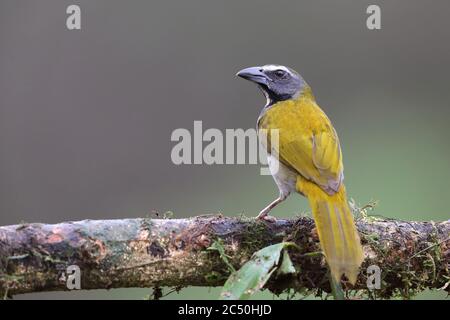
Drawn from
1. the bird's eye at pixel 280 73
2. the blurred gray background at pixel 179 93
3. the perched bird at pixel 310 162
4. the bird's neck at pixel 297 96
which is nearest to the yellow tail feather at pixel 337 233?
the perched bird at pixel 310 162

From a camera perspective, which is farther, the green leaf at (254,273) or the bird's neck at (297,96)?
the bird's neck at (297,96)

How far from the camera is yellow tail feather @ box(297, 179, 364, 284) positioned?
441 cm

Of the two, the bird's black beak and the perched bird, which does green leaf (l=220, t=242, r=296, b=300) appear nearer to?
the perched bird

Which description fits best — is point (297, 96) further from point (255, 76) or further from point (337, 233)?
point (337, 233)

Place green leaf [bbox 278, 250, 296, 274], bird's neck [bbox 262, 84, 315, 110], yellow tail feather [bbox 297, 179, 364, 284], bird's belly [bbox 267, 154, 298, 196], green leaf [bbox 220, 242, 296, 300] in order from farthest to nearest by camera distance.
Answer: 1. bird's neck [bbox 262, 84, 315, 110]
2. bird's belly [bbox 267, 154, 298, 196]
3. yellow tail feather [bbox 297, 179, 364, 284]
4. green leaf [bbox 278, 250, 296, 274]
5. green leaf [bbox 220, 242, 296, 300]

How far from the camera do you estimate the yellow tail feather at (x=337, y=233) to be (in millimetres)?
4406

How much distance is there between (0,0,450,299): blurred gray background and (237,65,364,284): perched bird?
12.2ft

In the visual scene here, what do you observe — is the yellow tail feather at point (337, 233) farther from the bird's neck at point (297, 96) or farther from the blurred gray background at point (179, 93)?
the blurred gray background at point (179, 93)

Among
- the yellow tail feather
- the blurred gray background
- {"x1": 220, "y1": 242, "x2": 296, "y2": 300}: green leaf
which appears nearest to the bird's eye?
the yellow tail feather

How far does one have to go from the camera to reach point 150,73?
12.1 metres

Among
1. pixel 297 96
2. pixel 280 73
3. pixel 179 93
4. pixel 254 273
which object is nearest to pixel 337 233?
pixel 254 273

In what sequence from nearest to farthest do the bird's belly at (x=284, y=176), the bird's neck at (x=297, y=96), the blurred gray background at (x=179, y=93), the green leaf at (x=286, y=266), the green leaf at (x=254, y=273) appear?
the green leaf at (x=254, y=273), the green leaf at (x=286, y=266), the bird's belly at (x=284, y=176), the bird's neck at (x=297, y=96), the blurred gray background at (x=179, y=93)

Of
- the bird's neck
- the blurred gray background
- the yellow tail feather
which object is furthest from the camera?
the blurred gray background
